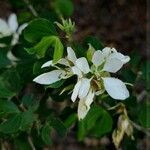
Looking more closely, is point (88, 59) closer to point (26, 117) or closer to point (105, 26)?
point (26, 117)

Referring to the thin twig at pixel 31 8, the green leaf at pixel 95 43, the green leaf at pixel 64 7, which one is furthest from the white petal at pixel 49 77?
the green leaf at pixel 64 7

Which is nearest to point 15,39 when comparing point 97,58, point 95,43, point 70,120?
point 70,120

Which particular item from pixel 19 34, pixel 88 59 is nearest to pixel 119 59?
pixel 88 59

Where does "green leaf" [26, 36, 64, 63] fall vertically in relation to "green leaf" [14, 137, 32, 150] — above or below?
above

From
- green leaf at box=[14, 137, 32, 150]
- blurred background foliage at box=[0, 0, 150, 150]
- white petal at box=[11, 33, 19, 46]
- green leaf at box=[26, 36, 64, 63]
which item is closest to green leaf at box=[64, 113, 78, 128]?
blurred background foliage at box=[0, 0, 150, 150]

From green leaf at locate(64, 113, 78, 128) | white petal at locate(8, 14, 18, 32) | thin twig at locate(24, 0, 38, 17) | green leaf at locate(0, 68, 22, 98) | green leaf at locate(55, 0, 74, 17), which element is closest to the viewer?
green leaf at locate(0, 68, 22, 98)

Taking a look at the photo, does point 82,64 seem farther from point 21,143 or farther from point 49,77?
point 21,143

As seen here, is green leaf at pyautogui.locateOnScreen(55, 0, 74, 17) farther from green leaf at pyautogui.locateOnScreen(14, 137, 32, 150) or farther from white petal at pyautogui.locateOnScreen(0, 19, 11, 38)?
green leaf at pyautogui.locateOnScreen(14, 137, 32, 150)
